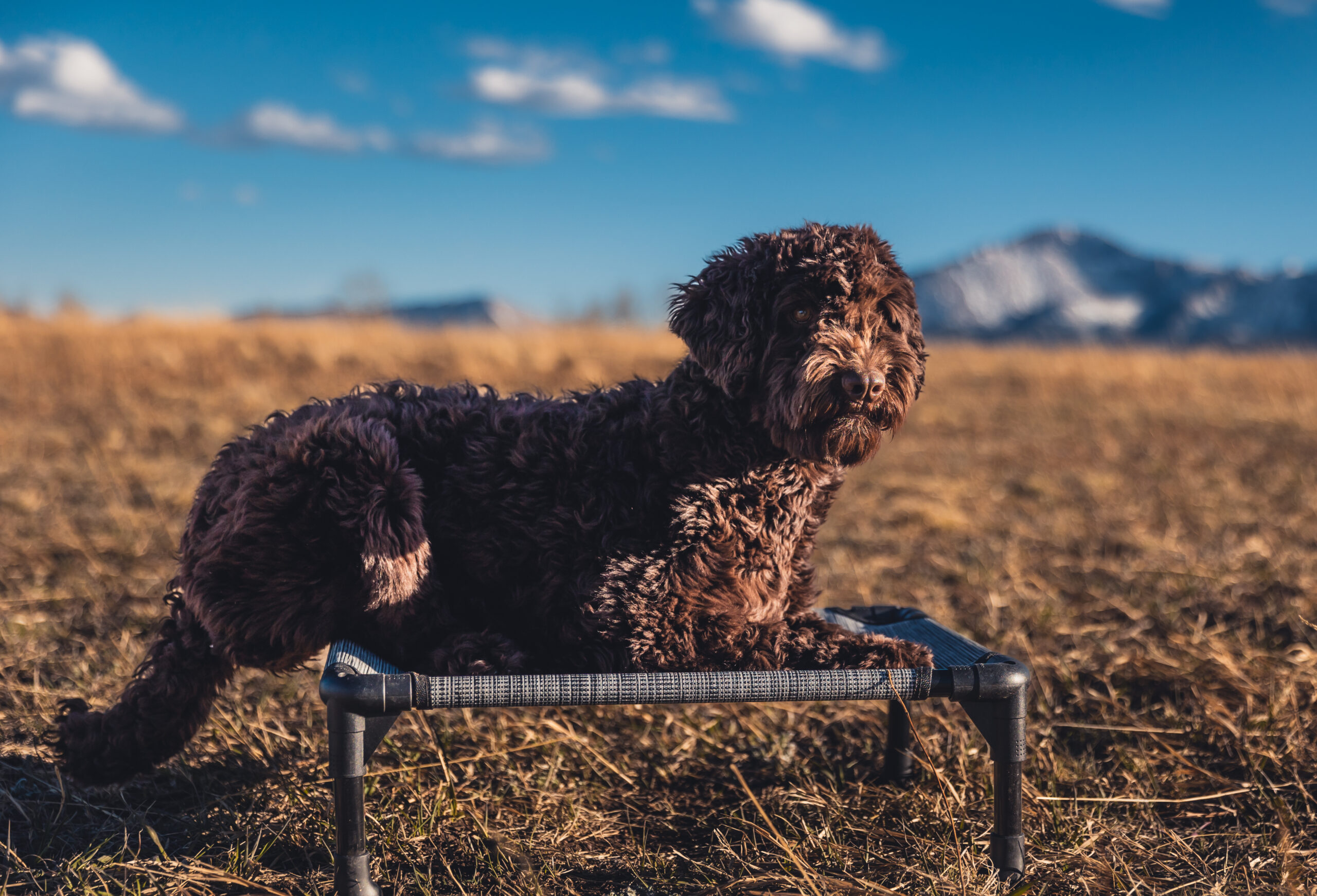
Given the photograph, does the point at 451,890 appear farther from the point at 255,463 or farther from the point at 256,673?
the point at 256,673

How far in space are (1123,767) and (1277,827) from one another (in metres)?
0.50

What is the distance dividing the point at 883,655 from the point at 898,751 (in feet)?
2.52

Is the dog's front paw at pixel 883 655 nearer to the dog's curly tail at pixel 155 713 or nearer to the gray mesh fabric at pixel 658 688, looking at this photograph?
the gray mesh fabric at pixel 658 688

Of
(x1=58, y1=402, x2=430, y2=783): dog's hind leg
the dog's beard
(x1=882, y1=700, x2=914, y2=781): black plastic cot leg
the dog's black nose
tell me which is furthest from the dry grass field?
the dog's black nose

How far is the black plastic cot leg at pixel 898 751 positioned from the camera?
9.32ft

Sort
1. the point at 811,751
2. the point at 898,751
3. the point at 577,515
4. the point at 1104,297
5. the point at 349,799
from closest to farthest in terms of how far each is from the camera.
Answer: the point at 349,799 < the point at 577,515 < the point at 898,751 < the point at 811,751 < the point at 1104,297

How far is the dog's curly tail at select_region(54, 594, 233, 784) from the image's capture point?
2.38 metres

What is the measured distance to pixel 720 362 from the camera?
2.22 meters

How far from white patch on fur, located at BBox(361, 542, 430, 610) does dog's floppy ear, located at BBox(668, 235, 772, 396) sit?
0.86 meters

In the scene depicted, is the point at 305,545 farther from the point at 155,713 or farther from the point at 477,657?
the point at 155,713

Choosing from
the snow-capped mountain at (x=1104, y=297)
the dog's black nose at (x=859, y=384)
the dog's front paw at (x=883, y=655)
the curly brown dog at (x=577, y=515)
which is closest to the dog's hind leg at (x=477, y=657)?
the curly brown dog at (x=577, y=515)

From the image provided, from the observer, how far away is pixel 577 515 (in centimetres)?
228

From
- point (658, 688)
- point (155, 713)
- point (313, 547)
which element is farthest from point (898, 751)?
point (155, 713)

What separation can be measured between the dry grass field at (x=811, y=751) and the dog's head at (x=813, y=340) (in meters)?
1.07
